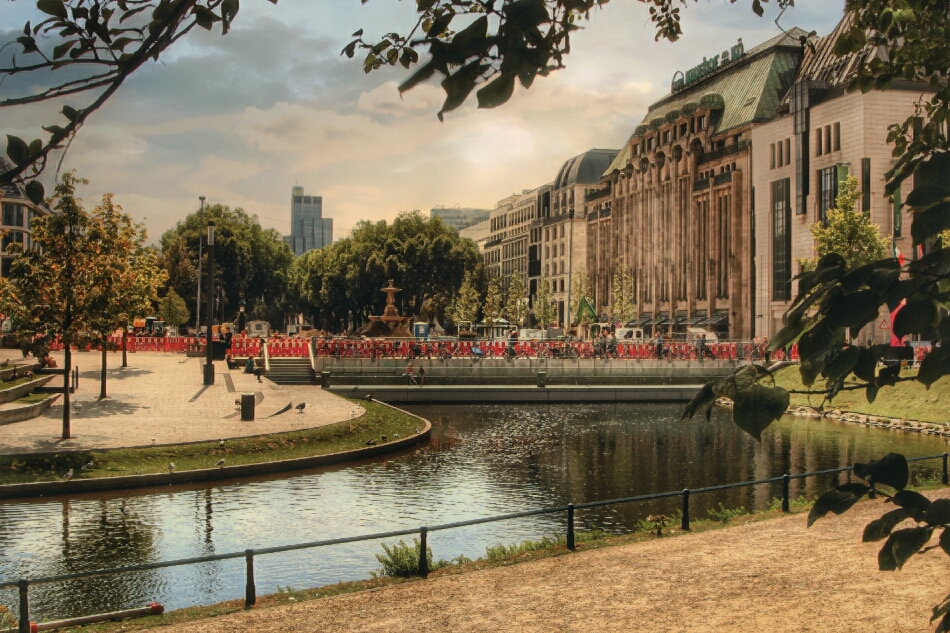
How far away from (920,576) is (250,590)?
9.21 meters

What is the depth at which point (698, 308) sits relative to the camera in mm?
103500

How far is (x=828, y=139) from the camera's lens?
7944cm

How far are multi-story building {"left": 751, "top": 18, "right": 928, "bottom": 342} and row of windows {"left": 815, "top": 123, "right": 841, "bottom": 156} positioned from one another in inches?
3.1

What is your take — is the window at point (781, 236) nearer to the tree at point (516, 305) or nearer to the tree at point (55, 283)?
the tree at point (516, 305)

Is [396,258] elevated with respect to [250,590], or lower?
elevated

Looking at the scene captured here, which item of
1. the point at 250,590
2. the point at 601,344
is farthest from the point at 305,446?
the point at 601,344

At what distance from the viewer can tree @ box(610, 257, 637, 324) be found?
367 ft

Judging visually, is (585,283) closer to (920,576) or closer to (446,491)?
(446,491)

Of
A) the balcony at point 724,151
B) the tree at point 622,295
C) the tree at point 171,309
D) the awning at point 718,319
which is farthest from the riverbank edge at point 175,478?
the tree at point 622,295

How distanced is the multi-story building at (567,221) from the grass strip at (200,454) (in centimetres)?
10104

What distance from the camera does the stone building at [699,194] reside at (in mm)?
94562

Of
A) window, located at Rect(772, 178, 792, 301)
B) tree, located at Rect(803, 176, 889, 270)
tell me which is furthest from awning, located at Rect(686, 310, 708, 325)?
Answer: tree, located at Rect(803, 176, 889, 270)

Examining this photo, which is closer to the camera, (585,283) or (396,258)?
(396,258)

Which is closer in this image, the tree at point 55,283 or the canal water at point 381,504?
the canal water at point 381,504
